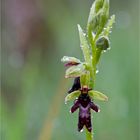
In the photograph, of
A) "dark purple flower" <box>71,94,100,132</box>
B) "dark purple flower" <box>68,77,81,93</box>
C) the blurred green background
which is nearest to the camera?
"dark purple flower" <box>71,94,100,132</box>

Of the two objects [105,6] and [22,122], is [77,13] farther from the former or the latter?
[105,6]

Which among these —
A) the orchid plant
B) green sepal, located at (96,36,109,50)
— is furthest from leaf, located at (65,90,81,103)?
green sepal, located at (96,36,109,50)

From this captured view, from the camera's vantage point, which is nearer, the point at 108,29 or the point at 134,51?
the point at 108,29

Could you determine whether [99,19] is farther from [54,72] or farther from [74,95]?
[54,72]

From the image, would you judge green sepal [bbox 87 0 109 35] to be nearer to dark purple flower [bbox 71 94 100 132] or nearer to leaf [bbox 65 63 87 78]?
leaf [bbox 65 63 87 78]

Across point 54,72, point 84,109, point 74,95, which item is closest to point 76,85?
point 74,95

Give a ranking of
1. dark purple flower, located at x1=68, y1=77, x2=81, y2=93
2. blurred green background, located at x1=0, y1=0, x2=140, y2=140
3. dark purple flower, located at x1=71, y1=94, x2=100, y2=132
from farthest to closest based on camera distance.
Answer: blurred green background, located at x1=0, y1=0, x2=140, y2=140, dark purple flower, located at x1=68, y1=77, x2=81, y2=93, dark purple flower, located at x1=71, y1=94, x2=100, y2=132

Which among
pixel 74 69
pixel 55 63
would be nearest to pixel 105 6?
pixel 74 69

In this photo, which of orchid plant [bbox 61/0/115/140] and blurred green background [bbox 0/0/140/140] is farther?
blurred green background [bbox 0/0/140/140]
